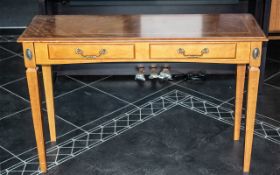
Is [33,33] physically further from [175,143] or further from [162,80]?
[162,80]

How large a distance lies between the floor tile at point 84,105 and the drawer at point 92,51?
34.4 inches

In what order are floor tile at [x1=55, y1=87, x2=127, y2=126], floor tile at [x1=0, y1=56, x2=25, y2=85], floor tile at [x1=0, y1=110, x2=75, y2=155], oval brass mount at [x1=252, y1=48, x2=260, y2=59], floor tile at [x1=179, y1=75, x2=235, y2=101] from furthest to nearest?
floor tile at [x1=0, y1=56, x2=25, y2=85] → floor tile at [x1=179, y1=75, x2=235, y2=101] → floor tile at [x1=55, y1=87, x2=127, y2=126] → floor tile at [x1=0, y1=110, x2=75, y2=155] → oval brass mount at [x1=252, y1=48, x2=260, y2=59]

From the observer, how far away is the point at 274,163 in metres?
2.48

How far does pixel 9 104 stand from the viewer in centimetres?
323

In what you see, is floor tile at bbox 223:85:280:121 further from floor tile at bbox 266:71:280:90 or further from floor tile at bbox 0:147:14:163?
floor tile at bbox 0:147:14:163

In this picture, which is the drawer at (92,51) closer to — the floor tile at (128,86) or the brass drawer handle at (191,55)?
the brass drawer handle at (191,55)

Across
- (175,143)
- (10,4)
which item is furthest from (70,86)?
(10,4)

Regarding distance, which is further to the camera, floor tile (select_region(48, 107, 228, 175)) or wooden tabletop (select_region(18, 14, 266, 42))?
floor tile (select_region(48, 107, 228, 175))

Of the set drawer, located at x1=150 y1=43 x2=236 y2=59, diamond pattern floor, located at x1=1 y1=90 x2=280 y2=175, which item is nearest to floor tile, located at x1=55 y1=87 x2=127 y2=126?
diamond pattern floor, located at x1=1 y1=90 x2=280 y2=175

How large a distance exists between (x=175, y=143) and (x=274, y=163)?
56cm

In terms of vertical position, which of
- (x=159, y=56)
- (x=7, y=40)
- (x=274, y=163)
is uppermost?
(x=159, y=56)

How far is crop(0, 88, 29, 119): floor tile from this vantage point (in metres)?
3.13

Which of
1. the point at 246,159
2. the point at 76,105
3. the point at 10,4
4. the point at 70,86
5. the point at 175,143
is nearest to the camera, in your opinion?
the point at 246,159

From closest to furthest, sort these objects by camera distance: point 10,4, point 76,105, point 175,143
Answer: point 175,143, point 76,105, point 10,4
